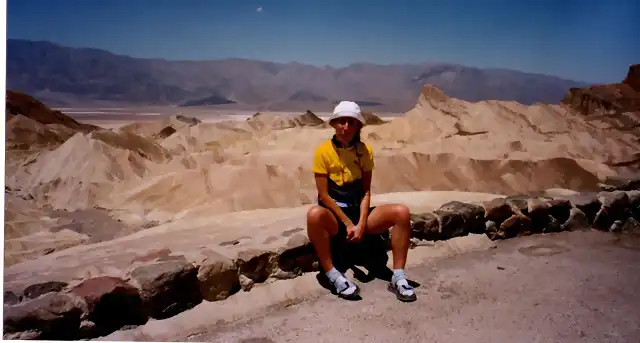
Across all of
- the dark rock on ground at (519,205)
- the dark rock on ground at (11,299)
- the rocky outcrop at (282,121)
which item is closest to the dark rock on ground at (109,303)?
the dark rock on ground at (11,299)

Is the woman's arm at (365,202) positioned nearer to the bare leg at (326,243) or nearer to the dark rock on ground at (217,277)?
the bare leg at (326,243)

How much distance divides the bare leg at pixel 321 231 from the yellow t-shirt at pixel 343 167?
0.53 ft

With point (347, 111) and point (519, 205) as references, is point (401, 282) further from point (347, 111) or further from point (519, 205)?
point (519, 205)

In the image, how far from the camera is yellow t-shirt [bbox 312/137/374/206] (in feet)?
8.95

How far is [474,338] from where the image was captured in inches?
92.4

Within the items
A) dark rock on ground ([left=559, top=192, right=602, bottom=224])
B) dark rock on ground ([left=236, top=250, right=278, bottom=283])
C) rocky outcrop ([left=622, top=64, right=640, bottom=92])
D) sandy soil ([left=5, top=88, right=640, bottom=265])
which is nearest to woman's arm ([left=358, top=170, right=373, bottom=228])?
dark rock on ground ([left=236, top=250, right=278, bottom=283])

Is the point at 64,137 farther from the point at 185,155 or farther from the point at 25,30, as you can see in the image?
the point at 25,30

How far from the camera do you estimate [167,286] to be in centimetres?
241

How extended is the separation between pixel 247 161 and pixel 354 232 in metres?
2.25

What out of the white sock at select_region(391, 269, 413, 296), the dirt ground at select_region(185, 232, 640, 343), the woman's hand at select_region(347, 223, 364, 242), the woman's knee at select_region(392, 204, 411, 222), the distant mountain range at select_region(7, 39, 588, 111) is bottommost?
the dirt ground at select_region(185, 232, 640, 343)

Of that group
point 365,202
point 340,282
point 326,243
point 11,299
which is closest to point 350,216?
point 365,202

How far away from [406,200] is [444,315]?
1.22 metres

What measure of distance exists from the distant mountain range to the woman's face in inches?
35.6

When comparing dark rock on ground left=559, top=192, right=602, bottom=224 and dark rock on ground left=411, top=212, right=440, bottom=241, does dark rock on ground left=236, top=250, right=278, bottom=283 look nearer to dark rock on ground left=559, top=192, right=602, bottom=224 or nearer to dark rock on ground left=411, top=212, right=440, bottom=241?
dark rock on ground left=411, top=212, right=440, bottom=241
